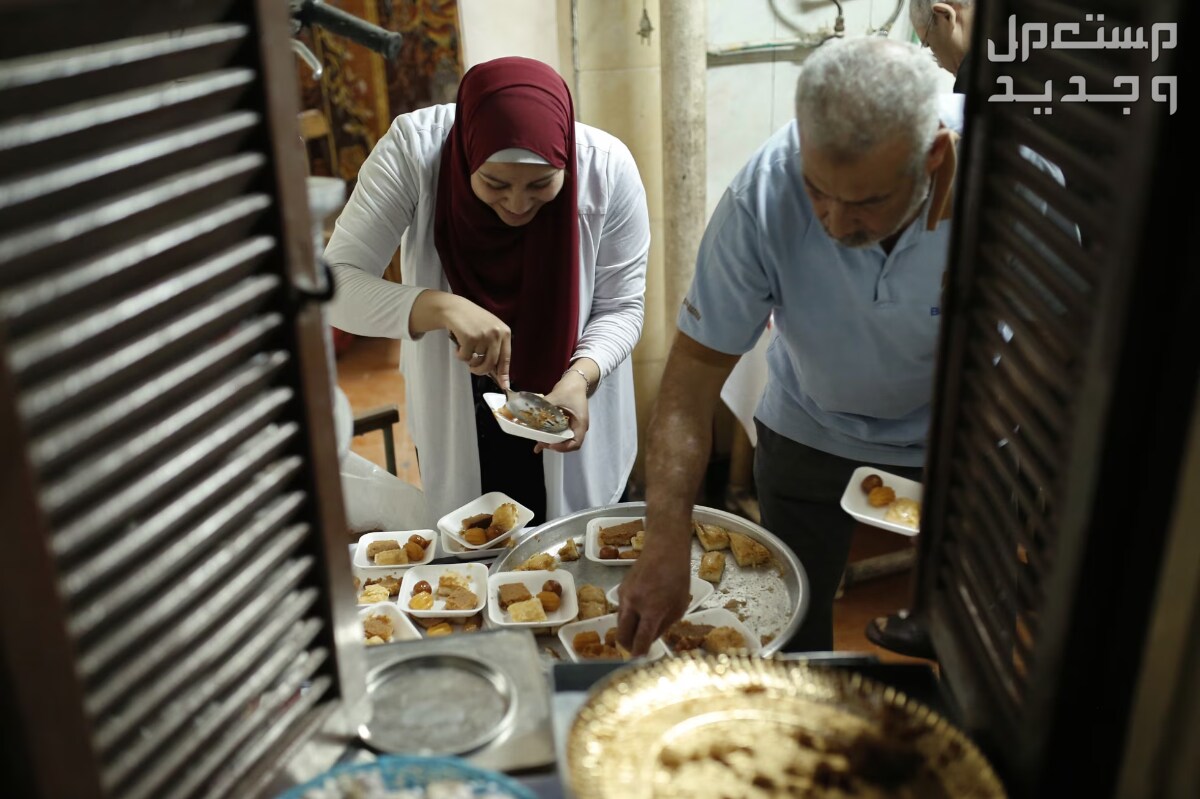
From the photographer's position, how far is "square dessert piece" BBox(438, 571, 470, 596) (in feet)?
6.38

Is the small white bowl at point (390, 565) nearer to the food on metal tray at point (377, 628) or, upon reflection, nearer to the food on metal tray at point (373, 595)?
the food on metal tray at point (373, 595)

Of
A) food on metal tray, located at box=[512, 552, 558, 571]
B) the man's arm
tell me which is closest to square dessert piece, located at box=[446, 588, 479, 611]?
food on metal tray, located at box=[512, 552, 558, 571]

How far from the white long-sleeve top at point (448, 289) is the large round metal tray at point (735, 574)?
538 mm

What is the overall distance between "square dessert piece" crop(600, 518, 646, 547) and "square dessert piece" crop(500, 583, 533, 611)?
0.22 m

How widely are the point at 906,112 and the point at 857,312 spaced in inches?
21.8

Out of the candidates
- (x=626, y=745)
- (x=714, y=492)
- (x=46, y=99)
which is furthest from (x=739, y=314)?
(x=714, y=492)

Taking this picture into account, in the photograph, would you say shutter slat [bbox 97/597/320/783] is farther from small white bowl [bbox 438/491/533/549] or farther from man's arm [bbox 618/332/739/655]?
small white bowl [bbox 438/491/533/549]

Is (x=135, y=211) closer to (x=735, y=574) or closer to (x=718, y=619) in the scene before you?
(x=718, y=619)

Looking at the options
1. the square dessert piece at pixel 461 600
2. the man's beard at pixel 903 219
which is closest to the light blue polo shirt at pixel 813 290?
the man's beard at pixel 903 219

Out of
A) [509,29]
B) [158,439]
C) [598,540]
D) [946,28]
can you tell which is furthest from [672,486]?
[509,29]

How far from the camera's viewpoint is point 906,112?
146cm

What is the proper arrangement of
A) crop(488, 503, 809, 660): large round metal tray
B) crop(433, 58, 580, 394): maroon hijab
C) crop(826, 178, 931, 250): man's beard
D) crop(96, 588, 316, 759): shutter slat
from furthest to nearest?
crop(433, 58, 580, 394): maroon hijab
crop(488, 503, 809, 660): large round metal tray
crop(826, 178, 931, 250): man's beard
crop(96, 588, 316, 759): shutter slat

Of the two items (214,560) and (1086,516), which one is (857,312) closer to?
(1086,516)

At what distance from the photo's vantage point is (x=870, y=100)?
1442 mm
